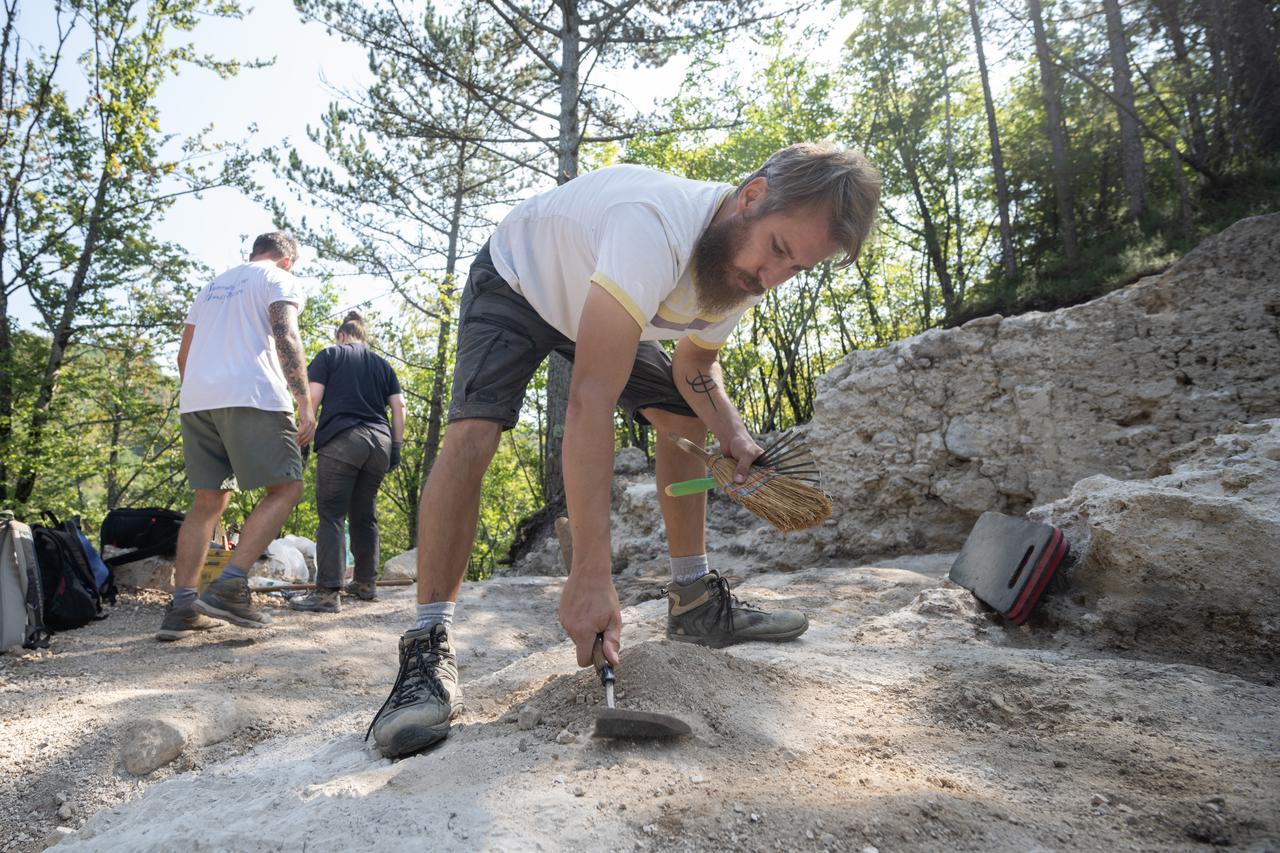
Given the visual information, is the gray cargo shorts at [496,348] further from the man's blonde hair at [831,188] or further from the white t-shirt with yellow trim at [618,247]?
the man's blonde hair at [831,188]

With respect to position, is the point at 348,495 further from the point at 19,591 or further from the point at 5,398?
the point at 5,398

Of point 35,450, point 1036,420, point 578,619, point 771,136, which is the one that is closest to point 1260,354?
point 1036,420

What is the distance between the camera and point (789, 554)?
4723mm

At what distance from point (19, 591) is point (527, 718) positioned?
9.61 ft

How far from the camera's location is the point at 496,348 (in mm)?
2150

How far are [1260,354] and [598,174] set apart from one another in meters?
3.35

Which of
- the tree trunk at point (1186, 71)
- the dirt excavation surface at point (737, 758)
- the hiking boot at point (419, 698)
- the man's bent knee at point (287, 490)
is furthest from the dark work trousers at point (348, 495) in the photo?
the tree trunk at point (1186, 71)

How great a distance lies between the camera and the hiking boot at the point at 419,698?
66.3 inches

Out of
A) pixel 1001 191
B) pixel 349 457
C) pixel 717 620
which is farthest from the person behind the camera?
pixel 1001 191

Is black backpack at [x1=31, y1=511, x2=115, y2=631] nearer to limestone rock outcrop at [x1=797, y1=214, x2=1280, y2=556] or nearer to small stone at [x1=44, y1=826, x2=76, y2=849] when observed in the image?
small stone at [x1=44, y1=826, x2=76, y2=849]

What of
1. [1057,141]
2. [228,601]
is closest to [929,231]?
[1057,141]

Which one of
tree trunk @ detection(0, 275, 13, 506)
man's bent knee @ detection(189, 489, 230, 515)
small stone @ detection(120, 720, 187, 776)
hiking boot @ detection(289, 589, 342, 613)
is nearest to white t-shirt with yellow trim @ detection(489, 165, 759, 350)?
small stone @ detection(120, 720, 187, 776)

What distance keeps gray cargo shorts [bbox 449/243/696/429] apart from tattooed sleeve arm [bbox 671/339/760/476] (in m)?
0.12

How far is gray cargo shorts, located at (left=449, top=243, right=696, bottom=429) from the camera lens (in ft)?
6.90
